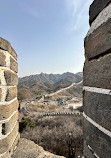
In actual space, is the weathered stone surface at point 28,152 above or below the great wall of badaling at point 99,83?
below

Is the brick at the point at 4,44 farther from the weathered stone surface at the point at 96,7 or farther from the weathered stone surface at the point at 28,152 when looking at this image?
the weathered stone surface at the point at 28,152

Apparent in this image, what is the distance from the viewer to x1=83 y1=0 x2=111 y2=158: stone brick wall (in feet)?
1.91

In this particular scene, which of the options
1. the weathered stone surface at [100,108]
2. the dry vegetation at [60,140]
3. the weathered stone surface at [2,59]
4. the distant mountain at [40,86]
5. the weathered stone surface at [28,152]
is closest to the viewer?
the weathered stone surface at [100,108]

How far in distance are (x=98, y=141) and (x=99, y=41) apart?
0.59 metres

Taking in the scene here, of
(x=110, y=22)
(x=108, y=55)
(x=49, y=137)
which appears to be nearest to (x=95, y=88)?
(x=108, y=55)

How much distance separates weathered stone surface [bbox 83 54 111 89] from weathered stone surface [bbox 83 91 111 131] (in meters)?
0.06

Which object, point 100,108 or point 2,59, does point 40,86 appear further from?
point 100,108

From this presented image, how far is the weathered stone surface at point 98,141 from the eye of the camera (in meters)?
0.58

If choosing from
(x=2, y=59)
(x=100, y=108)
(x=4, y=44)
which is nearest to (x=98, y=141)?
(x=100, y=108)

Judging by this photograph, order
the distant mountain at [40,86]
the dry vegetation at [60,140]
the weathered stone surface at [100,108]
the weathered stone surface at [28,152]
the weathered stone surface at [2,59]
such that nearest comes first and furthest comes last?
the weathered stone surface at [100,108] < the weathered stone surface at [2,59] < the weathered stone surface at [28,152] < the dry vegetation at [60,140] < the distant mountain at [40,86]

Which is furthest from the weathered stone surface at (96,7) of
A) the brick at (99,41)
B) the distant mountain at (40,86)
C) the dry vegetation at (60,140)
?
the distant mountain at (40,86)

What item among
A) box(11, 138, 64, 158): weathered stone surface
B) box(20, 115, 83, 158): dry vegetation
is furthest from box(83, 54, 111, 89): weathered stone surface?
box(20, 115, 83, 158): dry vegetation

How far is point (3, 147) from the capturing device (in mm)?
1165

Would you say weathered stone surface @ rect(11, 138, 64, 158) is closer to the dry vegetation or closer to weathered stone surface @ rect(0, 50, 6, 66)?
weathered stone surface @ rect(0, 50, 6, 66)
